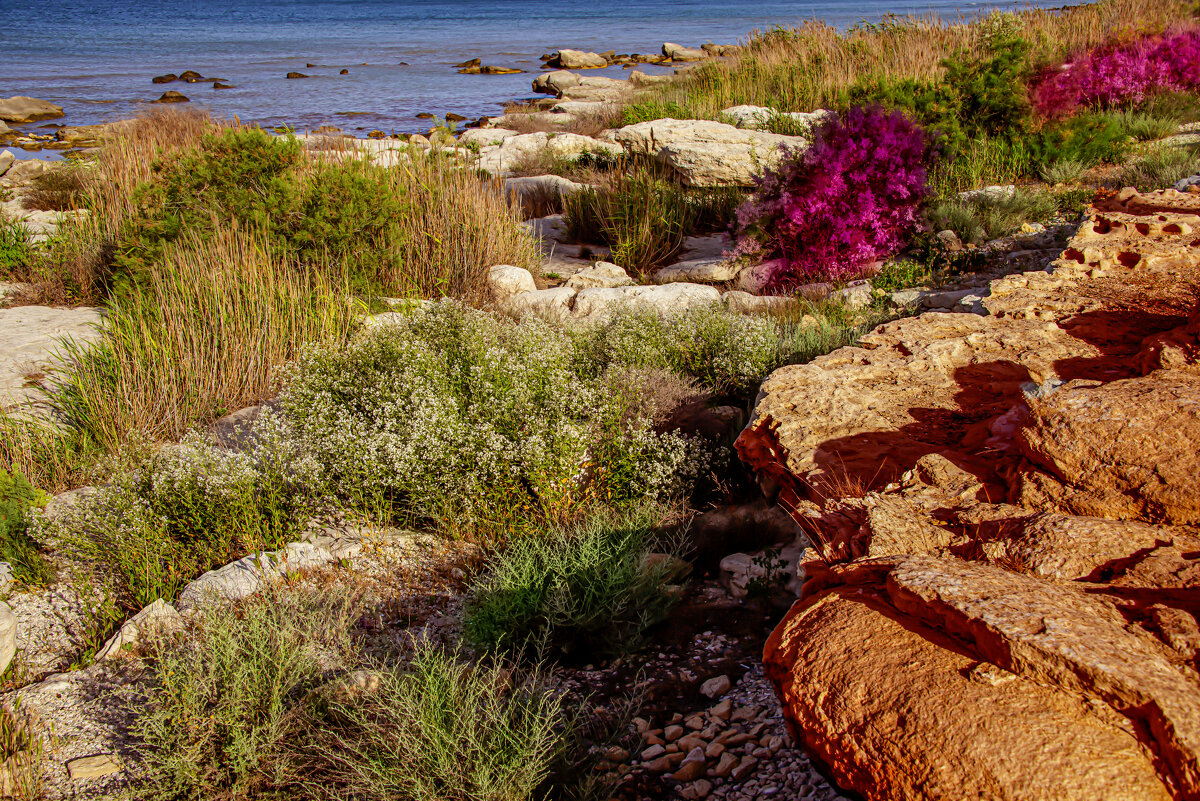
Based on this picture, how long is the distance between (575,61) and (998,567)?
3825 cm

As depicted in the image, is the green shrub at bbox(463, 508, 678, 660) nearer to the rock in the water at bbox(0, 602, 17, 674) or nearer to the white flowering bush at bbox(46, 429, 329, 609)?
the white flowering bush at bbox(46, 429, 329, 609)

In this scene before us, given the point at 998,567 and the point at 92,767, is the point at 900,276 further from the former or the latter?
the point at 92,767

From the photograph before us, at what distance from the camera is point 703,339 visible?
515cm

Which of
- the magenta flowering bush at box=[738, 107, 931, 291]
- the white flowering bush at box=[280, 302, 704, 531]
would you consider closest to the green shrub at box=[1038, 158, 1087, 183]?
the magenta flowering bush at box=[738, 107, 931, 291]

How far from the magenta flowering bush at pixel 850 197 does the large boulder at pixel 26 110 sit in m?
24.8

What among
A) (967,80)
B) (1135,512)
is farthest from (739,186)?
(1135,512)

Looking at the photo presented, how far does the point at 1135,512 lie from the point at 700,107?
533 inches

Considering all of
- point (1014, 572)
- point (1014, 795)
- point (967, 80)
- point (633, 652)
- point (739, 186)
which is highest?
point (967, 80)

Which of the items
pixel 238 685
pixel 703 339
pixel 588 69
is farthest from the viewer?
pixel 588 69

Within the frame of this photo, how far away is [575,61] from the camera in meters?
36.0

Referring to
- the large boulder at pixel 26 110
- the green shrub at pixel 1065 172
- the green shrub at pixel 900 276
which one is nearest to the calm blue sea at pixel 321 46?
the large boulder at pixel 26 110

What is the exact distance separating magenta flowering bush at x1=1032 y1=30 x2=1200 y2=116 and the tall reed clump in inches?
403

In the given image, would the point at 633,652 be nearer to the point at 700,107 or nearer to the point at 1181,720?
the point at 1181,720

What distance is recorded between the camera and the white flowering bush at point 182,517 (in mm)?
3564
